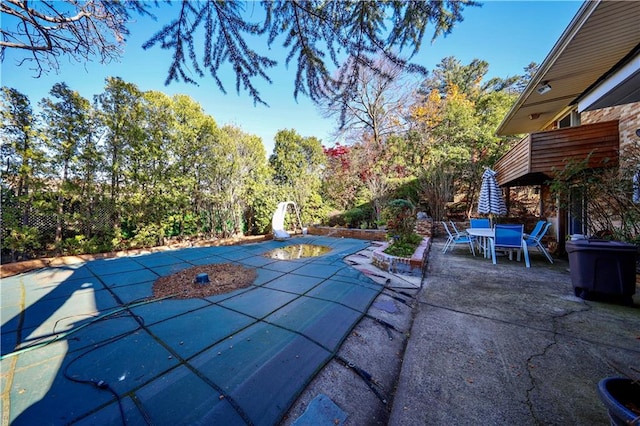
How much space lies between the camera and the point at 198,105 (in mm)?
7133

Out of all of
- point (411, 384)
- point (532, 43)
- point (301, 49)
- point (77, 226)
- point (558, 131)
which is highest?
point (532, 43)

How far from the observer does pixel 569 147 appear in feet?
15.8

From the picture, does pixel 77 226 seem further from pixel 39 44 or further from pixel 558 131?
pixel 558 131

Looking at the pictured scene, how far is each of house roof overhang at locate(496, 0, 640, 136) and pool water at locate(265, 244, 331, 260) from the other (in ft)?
18.2

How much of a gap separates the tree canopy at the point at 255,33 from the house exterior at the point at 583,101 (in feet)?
9.43

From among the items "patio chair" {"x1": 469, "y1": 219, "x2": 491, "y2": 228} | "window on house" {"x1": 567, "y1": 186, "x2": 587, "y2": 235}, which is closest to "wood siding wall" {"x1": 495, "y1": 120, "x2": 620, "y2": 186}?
"window on house" {"x1": 567, "y1": 186, "x2": 587, "y2": 235}

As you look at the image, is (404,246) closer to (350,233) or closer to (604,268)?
(604,268)

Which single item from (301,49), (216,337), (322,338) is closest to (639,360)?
(322,338)

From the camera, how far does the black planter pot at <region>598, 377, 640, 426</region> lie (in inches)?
35.0

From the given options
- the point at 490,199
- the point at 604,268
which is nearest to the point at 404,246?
the point at 604,268

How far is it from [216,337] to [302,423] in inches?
44.4

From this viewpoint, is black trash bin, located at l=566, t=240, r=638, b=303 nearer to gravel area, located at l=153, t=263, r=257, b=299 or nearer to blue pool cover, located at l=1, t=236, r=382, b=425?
blue pool cover, located at l=1, t=236, r=382, b=425

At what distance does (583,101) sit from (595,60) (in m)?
0.64

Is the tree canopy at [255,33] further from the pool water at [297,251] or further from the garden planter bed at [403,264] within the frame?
the pool water at [297,251]
